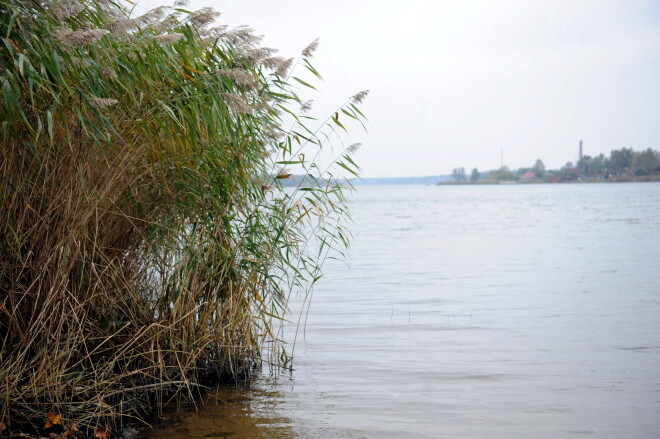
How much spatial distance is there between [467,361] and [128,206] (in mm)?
4394

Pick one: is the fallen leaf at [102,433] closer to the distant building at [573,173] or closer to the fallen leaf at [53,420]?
the fallen leaf at [53,420]

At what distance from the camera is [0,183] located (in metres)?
4.15

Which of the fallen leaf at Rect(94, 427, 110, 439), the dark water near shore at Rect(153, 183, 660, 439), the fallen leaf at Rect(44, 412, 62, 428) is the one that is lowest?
the dark water near shore at Rect(153, 183, 660, 439)

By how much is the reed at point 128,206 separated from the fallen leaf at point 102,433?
0.09 ft

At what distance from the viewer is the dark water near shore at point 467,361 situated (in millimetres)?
5320

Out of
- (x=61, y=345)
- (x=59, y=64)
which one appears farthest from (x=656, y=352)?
(x=59, y=64)

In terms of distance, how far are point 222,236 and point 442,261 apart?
13369mm

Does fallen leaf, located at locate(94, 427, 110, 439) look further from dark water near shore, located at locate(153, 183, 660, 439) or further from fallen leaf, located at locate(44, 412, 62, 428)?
dark water near shore, located at locate(153, 183, 660, 439)

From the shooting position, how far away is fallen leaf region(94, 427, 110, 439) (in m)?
4.38

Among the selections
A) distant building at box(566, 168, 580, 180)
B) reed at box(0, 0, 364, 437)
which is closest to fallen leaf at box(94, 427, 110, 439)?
reed at box(0, 0, 364, 437)

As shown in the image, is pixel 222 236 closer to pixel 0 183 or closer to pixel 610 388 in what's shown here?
pixel 0 183

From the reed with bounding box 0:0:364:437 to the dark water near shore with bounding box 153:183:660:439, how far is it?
723mm

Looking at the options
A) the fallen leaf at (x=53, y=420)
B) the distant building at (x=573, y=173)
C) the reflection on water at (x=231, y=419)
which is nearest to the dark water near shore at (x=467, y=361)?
the reflection on water at (x=231, y=419)

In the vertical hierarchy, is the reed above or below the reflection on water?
above
